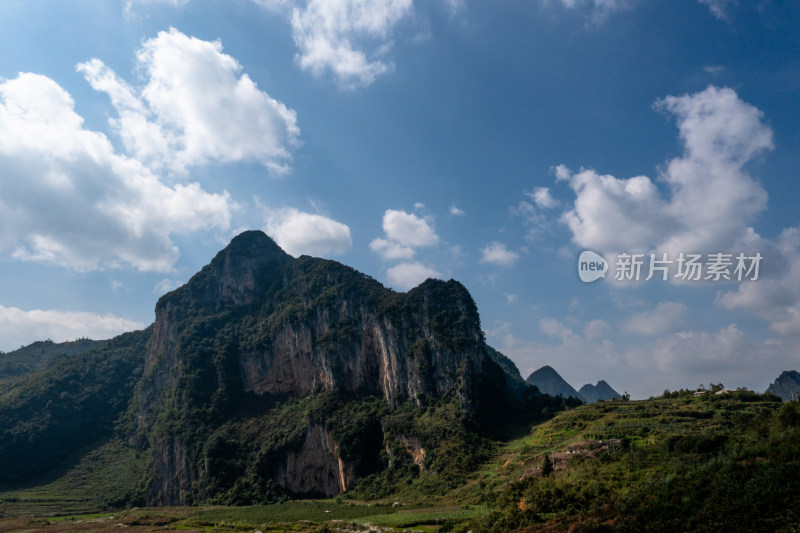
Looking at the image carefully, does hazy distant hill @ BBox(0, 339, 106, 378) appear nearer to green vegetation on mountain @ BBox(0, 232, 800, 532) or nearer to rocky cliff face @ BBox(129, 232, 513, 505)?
green vegetation on mountain @ BBox(0, 232, 800, 532)

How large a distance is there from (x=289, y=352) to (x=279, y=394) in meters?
10.2

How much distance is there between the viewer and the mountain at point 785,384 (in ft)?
482

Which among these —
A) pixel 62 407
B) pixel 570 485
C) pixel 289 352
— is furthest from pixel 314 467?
pixel 62 407

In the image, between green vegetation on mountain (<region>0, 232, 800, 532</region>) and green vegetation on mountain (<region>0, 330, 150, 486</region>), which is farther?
green vegetation on mountain (<region>0, 330, 150, 486</region>)

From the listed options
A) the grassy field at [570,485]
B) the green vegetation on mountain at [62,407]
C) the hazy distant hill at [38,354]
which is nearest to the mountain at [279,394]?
the green vegetation on mountain at [62,407]

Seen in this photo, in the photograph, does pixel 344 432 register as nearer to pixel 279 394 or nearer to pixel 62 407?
pixel 279 394

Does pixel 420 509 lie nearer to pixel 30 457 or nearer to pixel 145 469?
pixel 145 469

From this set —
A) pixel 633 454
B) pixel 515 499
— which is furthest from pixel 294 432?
pixel 633 454

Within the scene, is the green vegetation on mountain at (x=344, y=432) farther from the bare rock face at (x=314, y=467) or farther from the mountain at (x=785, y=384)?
the mountain at (x=785, y=384)

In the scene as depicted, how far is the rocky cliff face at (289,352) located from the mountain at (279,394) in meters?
0.34

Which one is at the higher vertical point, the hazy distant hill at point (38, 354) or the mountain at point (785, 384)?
the hazy distant hill at point (38, 354)

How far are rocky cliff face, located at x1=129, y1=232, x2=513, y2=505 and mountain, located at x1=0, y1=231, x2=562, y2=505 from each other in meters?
0.34

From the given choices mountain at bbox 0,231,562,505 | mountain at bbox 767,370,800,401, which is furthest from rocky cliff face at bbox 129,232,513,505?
mountain at bbox 767,370,800,401

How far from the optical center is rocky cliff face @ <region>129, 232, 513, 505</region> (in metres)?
87.1
